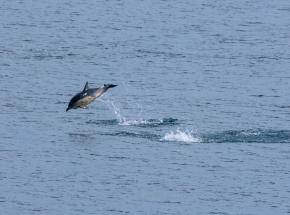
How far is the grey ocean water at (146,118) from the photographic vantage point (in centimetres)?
3206

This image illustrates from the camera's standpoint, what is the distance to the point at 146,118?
4494 cm

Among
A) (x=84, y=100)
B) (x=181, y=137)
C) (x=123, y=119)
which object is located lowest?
(x=123, y=119)

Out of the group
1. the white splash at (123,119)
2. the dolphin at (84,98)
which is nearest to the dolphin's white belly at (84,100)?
the dolphin at (84,98)

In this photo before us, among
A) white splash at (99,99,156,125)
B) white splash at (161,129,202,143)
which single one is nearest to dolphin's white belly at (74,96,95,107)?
white splash at (161,129,202,143)

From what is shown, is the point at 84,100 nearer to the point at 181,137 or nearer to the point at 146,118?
the point at 181,137

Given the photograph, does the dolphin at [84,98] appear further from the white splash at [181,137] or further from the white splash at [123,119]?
the white splash at [123,119]

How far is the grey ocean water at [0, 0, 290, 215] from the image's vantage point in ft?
105

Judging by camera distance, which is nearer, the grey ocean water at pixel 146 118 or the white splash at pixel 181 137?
the grey ocean water at pixel 146 118

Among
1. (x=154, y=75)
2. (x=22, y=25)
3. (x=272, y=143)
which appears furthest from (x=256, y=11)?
(x=272, y=143)

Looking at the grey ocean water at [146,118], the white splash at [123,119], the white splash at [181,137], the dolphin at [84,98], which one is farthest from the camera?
the white splash at [123,119]

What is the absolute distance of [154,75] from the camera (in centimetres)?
5800

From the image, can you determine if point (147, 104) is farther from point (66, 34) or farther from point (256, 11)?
point (256, 11)

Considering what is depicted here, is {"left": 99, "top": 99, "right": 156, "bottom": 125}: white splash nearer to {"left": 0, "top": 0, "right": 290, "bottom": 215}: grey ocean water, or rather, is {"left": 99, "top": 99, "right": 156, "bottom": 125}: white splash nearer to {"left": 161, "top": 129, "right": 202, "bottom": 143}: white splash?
{"left": 0, "top": 0, "right": 290, "bottom": 215}: grey ocean water

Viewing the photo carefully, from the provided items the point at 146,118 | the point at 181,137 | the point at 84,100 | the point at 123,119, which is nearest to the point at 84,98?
the point at 84,100
